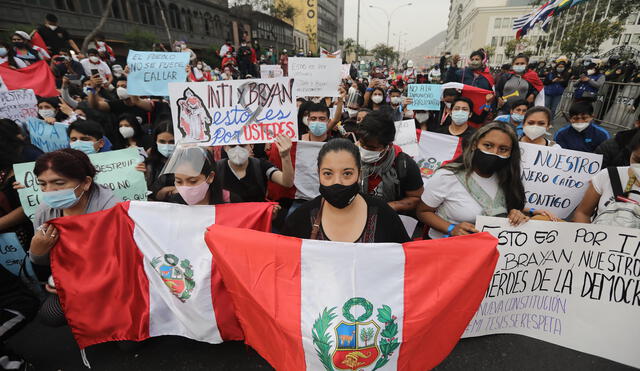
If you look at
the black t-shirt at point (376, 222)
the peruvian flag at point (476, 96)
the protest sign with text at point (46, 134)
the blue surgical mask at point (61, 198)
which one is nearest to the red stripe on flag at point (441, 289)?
the black t-shirt at point (376, 222)

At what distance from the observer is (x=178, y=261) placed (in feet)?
7.38

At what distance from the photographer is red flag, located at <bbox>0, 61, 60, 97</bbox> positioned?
5344 millimetres

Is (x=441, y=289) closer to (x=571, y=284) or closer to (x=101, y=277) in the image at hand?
(x=571, y=284)

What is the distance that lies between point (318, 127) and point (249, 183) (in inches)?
42.9

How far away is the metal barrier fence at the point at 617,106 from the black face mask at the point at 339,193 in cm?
1052

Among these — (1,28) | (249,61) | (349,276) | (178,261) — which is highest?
(1,28)

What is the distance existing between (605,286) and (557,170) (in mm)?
1222

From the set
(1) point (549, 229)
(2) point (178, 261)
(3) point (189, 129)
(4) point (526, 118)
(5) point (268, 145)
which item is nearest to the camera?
(1) point (549, 229)

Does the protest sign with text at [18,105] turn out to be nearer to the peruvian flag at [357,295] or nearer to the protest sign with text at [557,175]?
the peruvian flag at [357,295]

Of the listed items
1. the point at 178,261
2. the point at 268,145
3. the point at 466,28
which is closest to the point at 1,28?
the point at 268,145

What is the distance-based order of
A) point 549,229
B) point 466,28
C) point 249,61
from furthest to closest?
point 466,28 < point 249,61 < point 549,229

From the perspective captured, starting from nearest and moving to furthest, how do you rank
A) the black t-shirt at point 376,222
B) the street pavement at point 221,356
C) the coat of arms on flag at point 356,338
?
the coat of arms on flag at point 356,338, the black t-shirt at point 376,222, the street pavement at point 221,356

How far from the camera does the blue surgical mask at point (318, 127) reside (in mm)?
3598

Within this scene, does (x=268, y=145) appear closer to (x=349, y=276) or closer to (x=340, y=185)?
(x=340, y=185)
